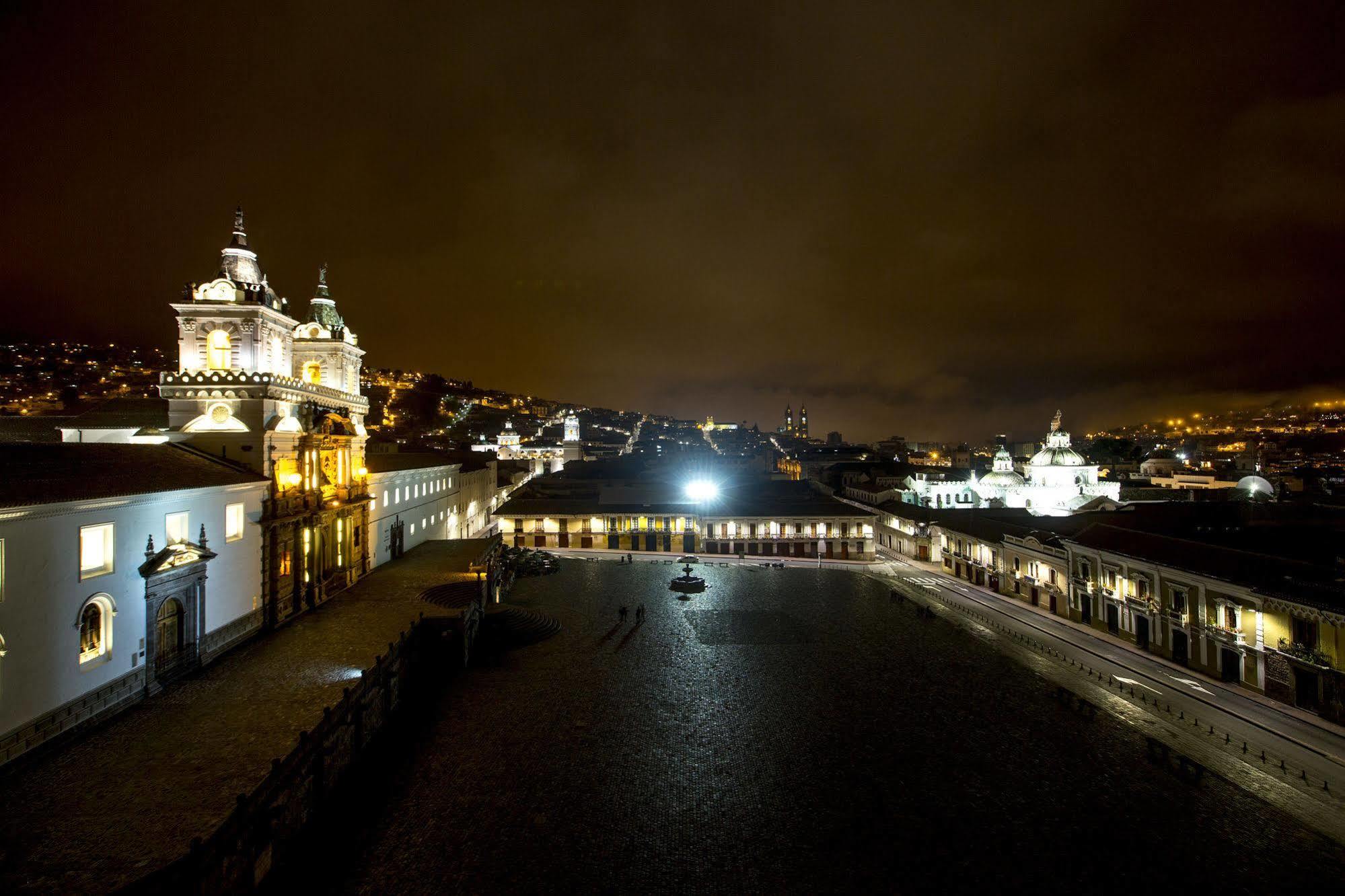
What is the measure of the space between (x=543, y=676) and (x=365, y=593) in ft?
43.3

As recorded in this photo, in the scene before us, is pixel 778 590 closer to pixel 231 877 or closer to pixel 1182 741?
pixel 1182 741

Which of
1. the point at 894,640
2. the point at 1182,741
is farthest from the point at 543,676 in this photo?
the point at 1182,741

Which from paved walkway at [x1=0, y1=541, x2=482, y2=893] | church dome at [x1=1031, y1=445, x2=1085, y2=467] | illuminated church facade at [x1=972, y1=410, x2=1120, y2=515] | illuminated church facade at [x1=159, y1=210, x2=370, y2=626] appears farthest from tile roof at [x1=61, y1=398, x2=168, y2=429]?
church dome at [x1=1031, y1=445, x2=1085, y2=467]

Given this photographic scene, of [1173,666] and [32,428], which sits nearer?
[1173,666]

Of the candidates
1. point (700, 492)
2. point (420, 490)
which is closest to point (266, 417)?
point (420, 490)

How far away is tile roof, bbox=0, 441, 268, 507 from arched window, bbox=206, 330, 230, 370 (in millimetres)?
4829

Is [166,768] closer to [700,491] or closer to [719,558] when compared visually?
[719,558]

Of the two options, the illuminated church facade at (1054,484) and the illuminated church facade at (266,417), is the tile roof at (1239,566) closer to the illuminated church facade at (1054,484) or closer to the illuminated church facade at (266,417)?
the illuminated church facade at (1054,484)

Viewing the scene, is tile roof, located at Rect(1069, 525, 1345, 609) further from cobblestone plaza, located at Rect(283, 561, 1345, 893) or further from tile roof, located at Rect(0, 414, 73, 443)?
tile roof, located at Rect(0, 414, 73, 443)

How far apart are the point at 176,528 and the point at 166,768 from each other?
29.7 feet

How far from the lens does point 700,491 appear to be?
65938 mm

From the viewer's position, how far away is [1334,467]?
101 m

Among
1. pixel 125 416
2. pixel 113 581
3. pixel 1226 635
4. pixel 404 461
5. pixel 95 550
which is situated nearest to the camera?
pixel 95 550

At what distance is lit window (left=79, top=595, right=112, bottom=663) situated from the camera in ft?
55.3
